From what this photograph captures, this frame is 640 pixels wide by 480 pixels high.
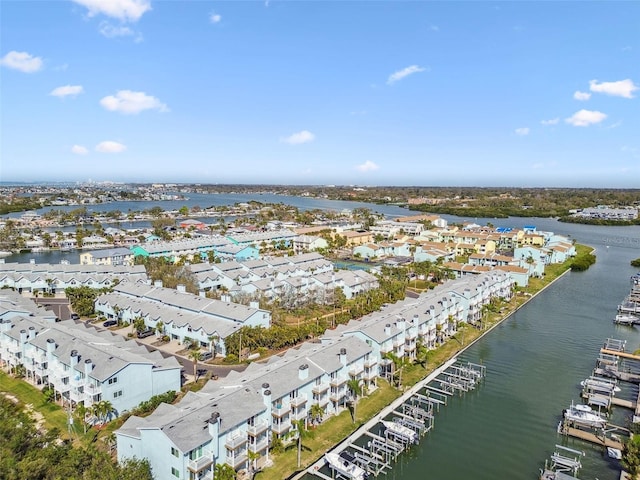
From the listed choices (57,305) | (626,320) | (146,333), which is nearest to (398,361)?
(146,333)

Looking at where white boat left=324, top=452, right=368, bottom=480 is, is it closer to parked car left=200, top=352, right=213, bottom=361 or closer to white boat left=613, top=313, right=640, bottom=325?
parked car left=200, top=352, right=213, bottom=361

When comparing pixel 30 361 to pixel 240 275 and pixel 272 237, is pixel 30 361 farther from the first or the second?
pixel 272 237

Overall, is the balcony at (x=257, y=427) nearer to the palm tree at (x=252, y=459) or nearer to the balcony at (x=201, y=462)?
the palm tree at (x=252, y=459)

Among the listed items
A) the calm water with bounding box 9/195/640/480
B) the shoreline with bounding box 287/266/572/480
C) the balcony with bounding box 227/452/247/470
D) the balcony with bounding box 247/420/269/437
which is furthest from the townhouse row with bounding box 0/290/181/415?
the calm water with bounding box 9/195/640/480

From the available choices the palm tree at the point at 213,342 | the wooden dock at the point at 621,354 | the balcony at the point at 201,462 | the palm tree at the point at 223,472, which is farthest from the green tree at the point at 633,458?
the palm tree at the point at 213,342

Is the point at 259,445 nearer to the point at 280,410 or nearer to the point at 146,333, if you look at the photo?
the point at 280,410

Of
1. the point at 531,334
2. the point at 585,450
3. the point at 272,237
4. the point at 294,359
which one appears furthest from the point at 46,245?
the point at 585,450
